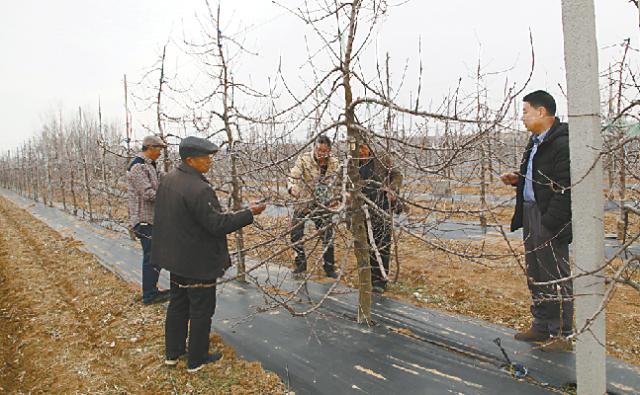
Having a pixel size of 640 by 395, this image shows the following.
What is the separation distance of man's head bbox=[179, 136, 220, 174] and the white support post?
224 cm

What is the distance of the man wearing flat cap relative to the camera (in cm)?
427

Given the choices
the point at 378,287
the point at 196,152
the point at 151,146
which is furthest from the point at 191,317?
the point at 378,287

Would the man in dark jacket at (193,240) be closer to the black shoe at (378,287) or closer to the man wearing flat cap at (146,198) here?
the man wearing flat cap at (146,198)

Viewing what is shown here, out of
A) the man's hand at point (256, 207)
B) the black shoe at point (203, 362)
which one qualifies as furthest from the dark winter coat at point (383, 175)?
the black shoe at point (203, 362)

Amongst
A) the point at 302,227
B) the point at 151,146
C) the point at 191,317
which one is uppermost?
the point at 151,146

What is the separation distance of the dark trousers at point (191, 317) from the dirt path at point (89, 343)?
14 centimetres

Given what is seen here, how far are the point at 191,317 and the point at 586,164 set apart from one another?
2630 mm

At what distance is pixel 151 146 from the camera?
168 inches

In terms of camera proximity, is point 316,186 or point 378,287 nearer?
point 316,186

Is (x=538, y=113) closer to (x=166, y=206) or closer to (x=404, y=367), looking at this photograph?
(x=404, y=367)

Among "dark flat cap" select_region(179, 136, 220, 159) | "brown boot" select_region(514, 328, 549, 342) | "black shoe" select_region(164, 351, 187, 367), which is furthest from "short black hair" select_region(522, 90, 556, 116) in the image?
"black shoe" select_region(164, 351, 187, 367)

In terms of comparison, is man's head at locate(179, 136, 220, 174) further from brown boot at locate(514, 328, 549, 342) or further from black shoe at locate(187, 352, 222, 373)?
brown boot at locate(514, 328, 549, 342)

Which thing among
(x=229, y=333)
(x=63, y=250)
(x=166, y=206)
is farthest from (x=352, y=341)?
(x=63, y=250)

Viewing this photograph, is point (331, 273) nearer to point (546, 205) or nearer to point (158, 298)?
point (158, 298)
